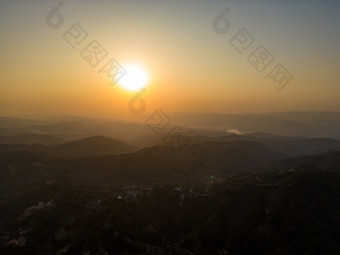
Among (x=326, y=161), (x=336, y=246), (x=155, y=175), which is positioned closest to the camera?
(x=336, y=246)

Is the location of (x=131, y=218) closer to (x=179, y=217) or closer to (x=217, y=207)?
(x=179, y=217)

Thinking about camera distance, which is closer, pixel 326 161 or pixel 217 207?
pixel 217 207

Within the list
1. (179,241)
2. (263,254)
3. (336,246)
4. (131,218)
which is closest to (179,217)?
(179,241)

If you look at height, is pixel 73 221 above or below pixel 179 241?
above

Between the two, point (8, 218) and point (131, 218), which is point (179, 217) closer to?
point (131, 218)

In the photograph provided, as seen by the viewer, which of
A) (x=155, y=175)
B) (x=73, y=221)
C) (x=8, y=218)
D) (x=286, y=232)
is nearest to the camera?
(x=286, y=232)

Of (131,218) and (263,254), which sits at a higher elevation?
(131,218)

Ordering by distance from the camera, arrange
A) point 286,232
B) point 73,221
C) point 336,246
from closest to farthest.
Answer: point 336,246 → point 286,232 → point 73,221

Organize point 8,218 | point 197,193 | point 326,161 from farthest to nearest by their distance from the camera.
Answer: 1. point 326,161
2. point 197,193
3. point 8,218

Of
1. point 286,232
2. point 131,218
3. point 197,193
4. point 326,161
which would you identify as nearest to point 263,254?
point 286,232
